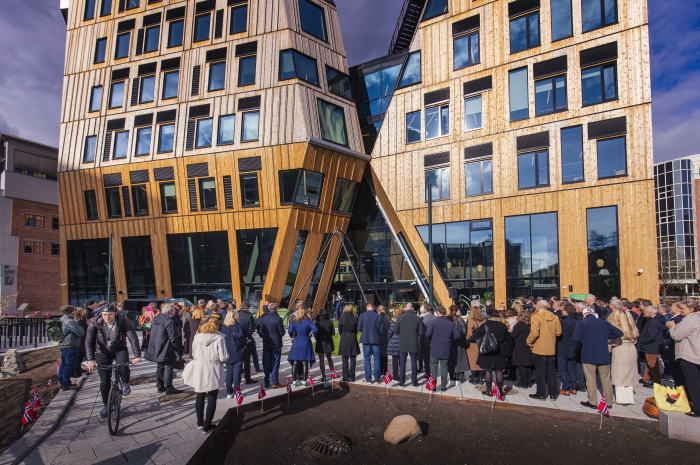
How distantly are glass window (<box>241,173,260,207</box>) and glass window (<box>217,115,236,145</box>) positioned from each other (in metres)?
2.49

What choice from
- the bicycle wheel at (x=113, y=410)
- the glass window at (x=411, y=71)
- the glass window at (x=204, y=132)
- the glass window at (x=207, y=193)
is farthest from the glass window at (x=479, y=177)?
the bicycle wheel at (x=113, y=410)

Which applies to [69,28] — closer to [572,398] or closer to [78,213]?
[78,213]

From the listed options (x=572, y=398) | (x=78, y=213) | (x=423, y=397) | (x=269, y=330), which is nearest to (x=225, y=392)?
Answer: (x=269, y=330)

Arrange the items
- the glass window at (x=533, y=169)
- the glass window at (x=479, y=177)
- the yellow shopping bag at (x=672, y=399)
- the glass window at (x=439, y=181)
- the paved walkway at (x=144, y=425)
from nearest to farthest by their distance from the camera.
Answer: the paved walkway at (x=144, y=425), the yellow shopping bag at (x=672, y=399), the glass window at (x=533, y=169), the glass window at (x=479, y=177), the glass window at (x=439, y=181)

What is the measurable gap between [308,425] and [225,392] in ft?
8.93

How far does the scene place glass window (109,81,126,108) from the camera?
Answer: 29875mm

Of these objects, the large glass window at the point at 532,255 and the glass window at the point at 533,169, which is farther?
the glass window at the point at 533,169

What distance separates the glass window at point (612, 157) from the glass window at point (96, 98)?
3074 cm

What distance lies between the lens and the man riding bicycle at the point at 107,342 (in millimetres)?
7820

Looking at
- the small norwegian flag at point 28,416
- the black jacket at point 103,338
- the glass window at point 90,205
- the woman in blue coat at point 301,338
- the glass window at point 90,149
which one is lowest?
the small norwegian flag at point 28,416

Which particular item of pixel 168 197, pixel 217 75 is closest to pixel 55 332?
pixel 168 197

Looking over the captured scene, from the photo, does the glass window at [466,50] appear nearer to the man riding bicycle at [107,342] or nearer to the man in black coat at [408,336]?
the man in black coat at [408,336]

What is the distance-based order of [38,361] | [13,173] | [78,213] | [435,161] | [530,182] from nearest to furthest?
[38,361]
[530,182]
[435,161]
[78,213]
[13,173]

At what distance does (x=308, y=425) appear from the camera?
823 cm
